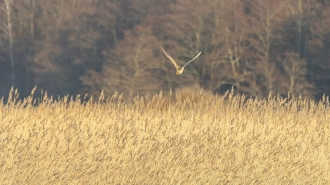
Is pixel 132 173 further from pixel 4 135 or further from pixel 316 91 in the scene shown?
pixel 316 91

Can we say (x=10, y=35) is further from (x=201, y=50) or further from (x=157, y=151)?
(x=157, y=151)

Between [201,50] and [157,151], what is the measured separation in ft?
77.2

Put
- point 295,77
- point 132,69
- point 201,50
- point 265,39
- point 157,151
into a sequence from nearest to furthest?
point 157,151 → point 295,77 → point 132,69 → point 201,50 → point 265,39

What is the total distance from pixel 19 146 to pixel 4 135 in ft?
2.06

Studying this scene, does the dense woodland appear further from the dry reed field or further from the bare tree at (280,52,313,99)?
the dry reed field

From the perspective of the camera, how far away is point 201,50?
31.2 meters

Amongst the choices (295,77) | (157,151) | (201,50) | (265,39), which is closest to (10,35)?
(201,50)

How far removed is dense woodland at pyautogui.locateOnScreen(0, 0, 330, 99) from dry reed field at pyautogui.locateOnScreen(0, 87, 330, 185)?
19.0 meters

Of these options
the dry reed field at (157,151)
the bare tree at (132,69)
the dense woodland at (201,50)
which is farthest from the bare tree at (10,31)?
the dry reed field at (157,151)

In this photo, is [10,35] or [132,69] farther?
[10,35]

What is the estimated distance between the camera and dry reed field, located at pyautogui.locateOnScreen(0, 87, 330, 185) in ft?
23.8

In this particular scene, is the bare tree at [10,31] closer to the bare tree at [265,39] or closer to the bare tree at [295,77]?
the bare tree at [265,39]

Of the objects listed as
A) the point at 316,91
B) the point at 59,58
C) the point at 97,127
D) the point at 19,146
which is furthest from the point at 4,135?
the point at 59,58

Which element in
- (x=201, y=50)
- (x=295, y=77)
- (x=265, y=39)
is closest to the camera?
(x=295, y=77)
